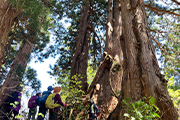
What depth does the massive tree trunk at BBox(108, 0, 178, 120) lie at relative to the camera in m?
1.92

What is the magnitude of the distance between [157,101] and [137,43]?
3.72 feet

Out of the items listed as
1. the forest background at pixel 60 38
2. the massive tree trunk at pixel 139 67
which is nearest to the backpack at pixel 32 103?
the forest background at pixel 60 38

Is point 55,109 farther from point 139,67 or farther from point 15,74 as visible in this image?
point 15,74

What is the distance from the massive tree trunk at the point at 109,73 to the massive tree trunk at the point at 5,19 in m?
Result: 3.47

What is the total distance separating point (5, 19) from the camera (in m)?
5.01

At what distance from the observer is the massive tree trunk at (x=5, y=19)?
4.80 meters

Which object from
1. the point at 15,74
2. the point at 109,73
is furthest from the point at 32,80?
the point at 109,73

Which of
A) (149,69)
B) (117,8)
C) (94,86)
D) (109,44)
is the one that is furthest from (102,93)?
(117,8)

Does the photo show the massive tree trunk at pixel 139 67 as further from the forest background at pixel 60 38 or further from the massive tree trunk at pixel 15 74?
the massive tree trunk at pixel 15 74

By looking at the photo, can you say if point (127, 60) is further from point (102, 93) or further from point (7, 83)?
point (7, 83)

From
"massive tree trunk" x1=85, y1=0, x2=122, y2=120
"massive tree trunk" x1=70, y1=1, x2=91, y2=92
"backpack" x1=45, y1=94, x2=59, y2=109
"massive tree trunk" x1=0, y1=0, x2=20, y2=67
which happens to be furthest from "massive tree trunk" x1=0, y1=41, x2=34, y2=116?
"massive tree trunk" x1=85, y1=0, x2=122, y2=120

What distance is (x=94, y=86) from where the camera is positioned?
4.79 metres

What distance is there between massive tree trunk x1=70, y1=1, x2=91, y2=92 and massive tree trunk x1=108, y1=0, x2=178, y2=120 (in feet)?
9.73

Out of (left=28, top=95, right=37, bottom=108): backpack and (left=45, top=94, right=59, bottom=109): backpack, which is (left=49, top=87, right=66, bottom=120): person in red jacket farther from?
(left=28, top=95, right=37, bottom=108): backpack
